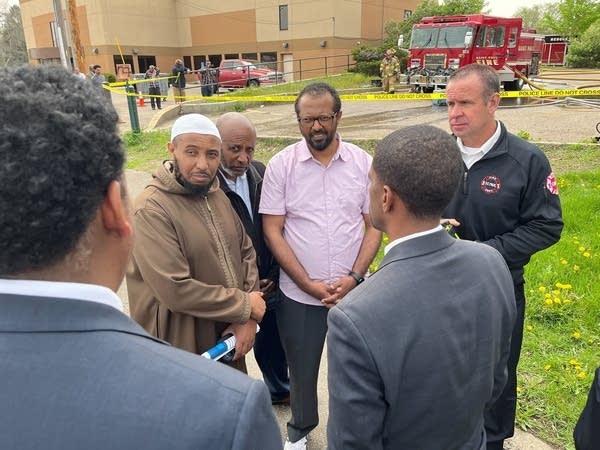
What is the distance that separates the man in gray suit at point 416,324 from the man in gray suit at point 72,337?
61cm

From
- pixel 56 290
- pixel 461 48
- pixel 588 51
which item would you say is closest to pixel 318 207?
pixel 56 290

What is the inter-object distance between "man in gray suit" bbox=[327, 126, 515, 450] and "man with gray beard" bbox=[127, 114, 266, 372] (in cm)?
98

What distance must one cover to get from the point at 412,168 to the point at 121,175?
0.91 metres

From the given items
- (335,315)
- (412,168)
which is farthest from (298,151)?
(335,315)

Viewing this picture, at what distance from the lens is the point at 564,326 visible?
3787 millimetres

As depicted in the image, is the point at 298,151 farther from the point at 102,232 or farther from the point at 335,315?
the point at 102,232

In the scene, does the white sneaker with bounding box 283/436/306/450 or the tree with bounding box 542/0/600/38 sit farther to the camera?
the tree with bounding box 542/0/600/38

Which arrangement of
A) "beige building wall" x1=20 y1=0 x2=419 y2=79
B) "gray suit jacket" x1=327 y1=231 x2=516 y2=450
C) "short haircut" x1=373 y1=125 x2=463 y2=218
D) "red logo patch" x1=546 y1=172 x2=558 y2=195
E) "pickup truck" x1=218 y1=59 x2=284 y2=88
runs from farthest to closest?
"beige building wall" x1=20 y1=0 x2=419 y2=79 < "pickup truck" x1=218 y1=59 x2=284 y2=88 < "red logo patch" x1=546 y1=172 x2=558 y2=195 < "short haircut" x1=373 y1=125 x2=463 y2=218 < "gray suit jacket" x1=327 y1=231 x2=516 y2=450

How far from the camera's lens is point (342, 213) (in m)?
2.76

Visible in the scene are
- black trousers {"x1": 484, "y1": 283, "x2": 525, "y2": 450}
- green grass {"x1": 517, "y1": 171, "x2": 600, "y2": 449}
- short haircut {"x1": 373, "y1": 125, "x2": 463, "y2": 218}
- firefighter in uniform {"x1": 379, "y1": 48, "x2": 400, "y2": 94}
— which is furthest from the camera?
firefighter in uniform {"x1": 379, "y1": 48, "x2": 400, "y2": 94}

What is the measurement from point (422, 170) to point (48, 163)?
1.08m

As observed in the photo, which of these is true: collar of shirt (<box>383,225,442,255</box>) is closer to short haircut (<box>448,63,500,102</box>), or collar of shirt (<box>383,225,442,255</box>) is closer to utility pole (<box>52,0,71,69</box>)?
short haircut (<box>448,63,500,102</box>)

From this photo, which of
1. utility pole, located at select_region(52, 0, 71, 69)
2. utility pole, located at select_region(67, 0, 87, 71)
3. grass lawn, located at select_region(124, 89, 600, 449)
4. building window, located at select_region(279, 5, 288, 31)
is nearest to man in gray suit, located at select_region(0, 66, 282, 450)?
grass lawn, located at select_region(124, 89, 600, 449)

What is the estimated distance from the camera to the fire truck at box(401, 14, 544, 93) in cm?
1778
